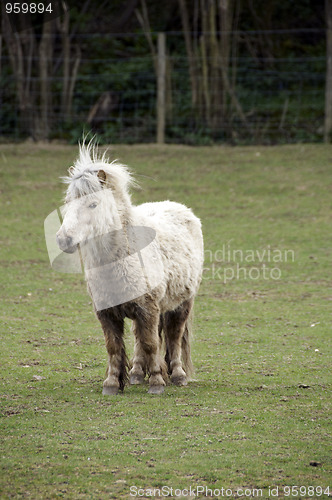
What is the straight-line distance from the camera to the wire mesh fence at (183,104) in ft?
58.7

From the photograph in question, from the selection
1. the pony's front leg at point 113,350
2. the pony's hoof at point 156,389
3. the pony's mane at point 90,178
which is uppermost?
the pony's mane at point 90,178

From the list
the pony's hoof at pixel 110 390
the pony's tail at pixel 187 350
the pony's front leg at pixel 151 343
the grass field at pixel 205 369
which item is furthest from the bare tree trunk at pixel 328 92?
the pony's hoof at pixel 110 390

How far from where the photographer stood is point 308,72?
64.1 feet

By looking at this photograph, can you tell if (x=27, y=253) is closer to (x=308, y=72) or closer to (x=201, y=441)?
(x=201, y=441)

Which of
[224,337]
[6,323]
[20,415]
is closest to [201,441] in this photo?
[20,415]

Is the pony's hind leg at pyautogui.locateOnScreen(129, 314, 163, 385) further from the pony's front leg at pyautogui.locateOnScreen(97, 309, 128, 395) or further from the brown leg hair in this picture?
the pony's front leg at pyautogui.locateOnScreen(97, 309, 128, 395)

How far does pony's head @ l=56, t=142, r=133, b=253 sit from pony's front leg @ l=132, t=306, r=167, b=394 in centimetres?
76

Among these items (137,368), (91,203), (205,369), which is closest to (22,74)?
(205,369)

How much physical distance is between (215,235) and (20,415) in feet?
25.4

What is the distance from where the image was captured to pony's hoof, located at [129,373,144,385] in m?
6.21

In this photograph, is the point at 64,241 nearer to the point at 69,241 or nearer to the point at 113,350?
the point at 69,241

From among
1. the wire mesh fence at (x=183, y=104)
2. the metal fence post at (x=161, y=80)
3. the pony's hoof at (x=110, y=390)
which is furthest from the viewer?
the wire mesh fence at (x=183, y=104)

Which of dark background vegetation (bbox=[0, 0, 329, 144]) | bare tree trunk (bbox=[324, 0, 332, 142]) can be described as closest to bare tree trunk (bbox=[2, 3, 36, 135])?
dark background vegetation (bbox=[0, 0, 329, 144])

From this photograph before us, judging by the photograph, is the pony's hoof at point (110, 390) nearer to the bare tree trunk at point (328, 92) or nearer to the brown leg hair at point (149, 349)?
the brown leg hair at point (149, 349)
